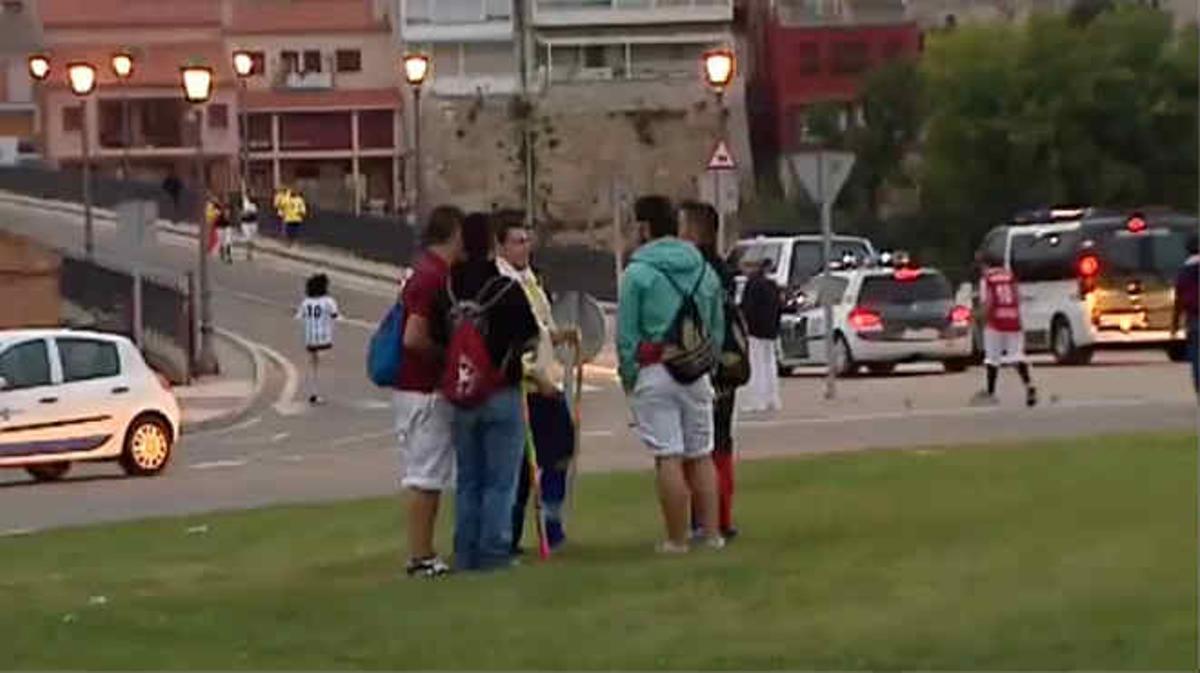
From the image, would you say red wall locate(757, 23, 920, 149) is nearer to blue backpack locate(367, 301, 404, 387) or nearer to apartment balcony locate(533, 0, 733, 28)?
apartment balcony locate(533, 0, 733, 28)

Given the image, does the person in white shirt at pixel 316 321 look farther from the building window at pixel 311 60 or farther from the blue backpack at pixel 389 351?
the building window at pixel 311 60

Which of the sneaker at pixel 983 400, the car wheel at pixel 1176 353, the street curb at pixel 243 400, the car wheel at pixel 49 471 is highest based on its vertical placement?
the sneaker at pixel 983 400

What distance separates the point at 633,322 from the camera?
1543 cm

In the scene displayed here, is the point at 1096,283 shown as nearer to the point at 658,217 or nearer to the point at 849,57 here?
the point at 658,217

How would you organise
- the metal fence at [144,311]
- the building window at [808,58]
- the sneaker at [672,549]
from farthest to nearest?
the building window at [808,58]
the metal fence at [144,311]
the sneaker at [672,549]

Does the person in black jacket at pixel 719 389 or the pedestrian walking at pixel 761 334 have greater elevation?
the person in black jacket at pixel 719 389

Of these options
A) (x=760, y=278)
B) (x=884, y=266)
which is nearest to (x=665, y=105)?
(x=884, y=266)

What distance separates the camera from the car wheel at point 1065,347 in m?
42.2

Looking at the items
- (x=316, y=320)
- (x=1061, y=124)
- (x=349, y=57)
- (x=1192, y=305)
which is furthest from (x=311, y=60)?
(x=1192, y=305)

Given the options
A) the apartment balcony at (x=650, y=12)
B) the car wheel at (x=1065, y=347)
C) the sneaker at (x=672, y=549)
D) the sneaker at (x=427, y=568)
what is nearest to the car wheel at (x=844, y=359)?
the car wheel at (x=1065, y=347)

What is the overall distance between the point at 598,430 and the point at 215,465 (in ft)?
15.4

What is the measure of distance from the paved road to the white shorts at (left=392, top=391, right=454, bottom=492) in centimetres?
767

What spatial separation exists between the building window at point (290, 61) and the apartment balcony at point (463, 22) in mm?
7271

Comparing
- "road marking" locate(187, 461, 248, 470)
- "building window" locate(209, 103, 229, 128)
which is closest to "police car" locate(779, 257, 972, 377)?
"road marking" locate(187, 461, 248, 470)
